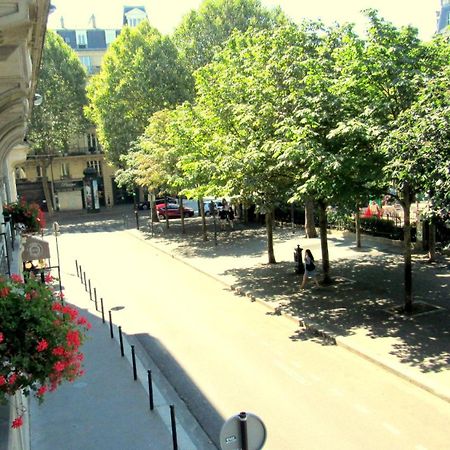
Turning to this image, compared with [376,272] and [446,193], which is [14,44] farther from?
[376,272]

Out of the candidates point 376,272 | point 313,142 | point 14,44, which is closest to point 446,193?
point 313,142

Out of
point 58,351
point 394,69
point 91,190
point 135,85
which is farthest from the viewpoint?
point 91,190

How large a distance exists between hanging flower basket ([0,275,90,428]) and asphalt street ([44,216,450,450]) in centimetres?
514

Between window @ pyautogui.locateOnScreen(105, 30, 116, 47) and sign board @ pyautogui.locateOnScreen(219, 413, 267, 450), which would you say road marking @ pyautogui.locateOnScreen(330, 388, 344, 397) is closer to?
sign board @ pyautogui.locateOnScreen(219, 413, 267, 450)

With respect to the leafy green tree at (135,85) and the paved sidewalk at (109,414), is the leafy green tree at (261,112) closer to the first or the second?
the paved sidewalk at (109,414)

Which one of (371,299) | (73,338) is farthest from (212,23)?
(73,338)

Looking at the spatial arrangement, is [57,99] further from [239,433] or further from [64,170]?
[239,433]

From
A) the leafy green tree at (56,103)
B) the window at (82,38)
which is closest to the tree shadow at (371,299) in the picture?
the leafy green tree at (56,103)

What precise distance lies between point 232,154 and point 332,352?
825 centimetres

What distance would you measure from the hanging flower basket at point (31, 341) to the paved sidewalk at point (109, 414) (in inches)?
162

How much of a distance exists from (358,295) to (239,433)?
12224mm

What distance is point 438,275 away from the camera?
59.0 ft

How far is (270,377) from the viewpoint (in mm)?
11188

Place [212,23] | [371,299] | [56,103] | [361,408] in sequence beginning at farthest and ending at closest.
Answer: [56,103] < [212,23] < [371,299] < [361,408]
